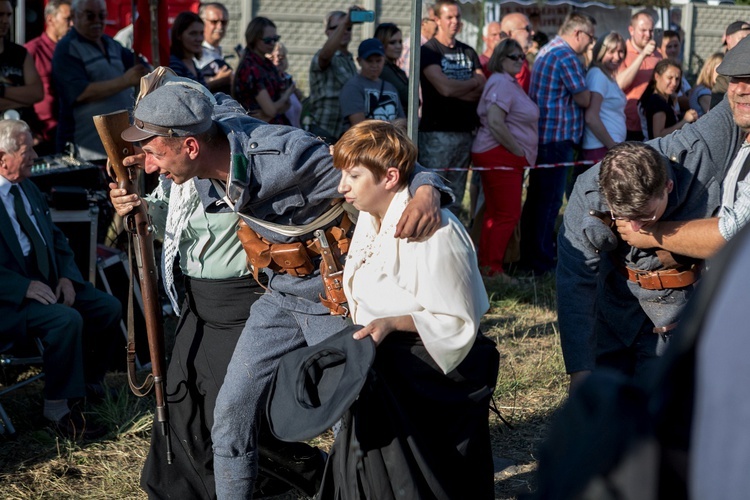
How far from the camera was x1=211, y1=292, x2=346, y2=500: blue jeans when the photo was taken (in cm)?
328

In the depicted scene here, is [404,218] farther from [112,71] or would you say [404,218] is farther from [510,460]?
[112,71]

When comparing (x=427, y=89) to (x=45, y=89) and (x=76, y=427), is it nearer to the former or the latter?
(x=45, y=89)

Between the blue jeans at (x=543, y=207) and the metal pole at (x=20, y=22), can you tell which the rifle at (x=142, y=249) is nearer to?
the blue jeans at (x=543, y=207)

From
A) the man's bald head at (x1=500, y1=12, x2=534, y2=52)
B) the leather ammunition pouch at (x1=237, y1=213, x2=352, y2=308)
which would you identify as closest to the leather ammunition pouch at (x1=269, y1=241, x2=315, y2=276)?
the leather ammunition pouch at (x1=237, y1=213, x2=352, y2=308)

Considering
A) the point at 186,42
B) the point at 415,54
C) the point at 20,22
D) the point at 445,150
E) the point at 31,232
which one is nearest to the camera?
the point at 415,54

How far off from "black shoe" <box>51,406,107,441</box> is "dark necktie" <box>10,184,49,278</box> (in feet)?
2.60

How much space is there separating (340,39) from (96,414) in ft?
12.6

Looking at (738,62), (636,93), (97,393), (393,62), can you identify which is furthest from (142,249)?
(636,93)

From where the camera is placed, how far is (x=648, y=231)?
3.39 m

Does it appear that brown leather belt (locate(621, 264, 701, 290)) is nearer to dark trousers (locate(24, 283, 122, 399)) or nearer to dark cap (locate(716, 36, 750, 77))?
dark cap (locate(716, 36, 750, 77))

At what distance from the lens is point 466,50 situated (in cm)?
755

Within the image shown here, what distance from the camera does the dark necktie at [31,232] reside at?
16.1 feet

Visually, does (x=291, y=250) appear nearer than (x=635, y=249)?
Yes

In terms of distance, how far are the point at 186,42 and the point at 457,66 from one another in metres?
2.14
